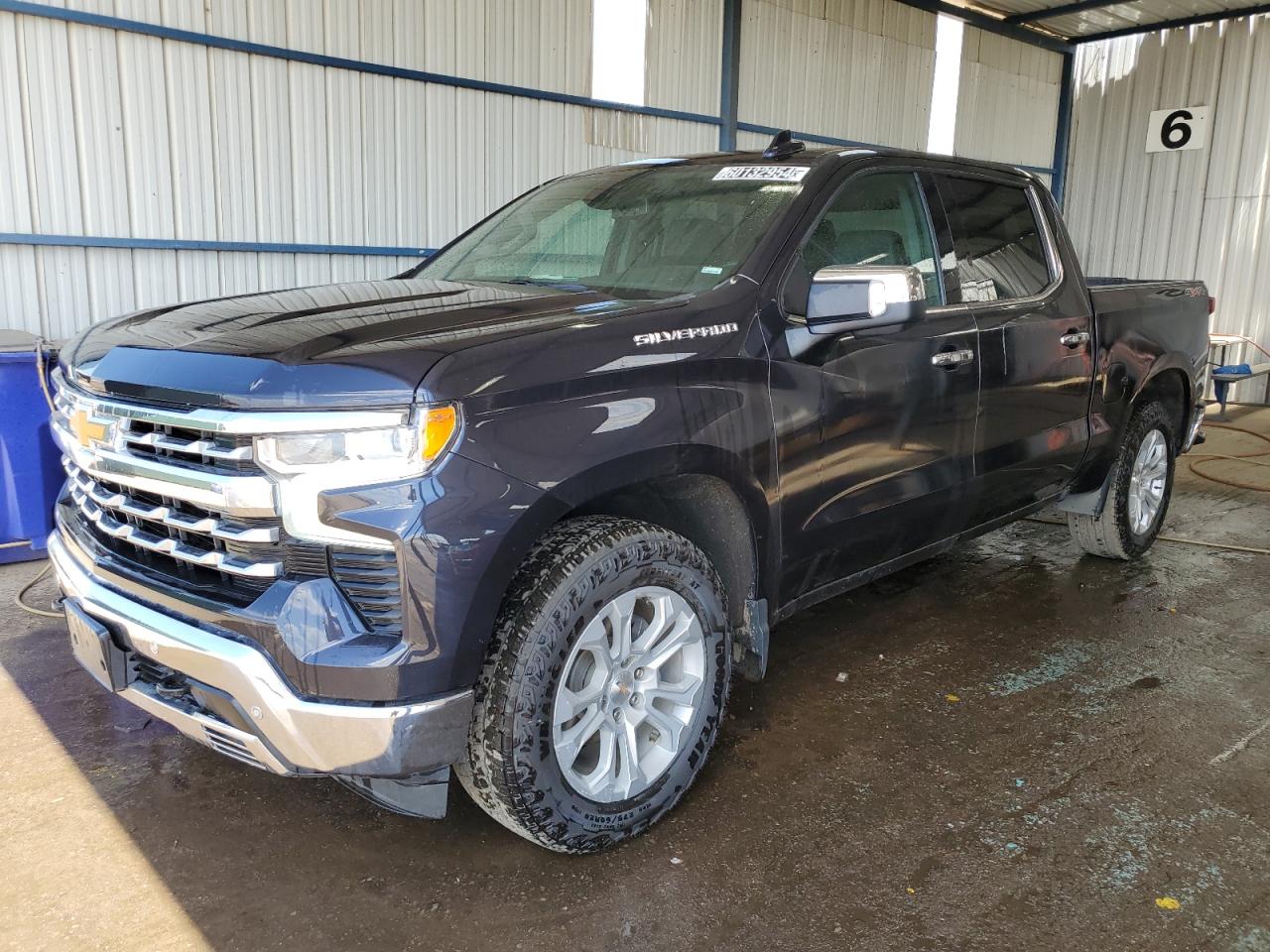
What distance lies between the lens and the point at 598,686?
95.2 inches

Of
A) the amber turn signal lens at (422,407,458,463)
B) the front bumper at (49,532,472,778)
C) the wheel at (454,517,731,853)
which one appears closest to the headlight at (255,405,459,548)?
the amber turn signal lens at (422,407,458,463)

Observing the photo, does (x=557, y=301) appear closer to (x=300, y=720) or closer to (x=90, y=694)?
(x=300, y=720)

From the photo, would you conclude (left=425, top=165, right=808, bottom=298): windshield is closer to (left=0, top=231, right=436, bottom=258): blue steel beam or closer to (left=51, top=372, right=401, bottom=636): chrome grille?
(left=51, top=372, right=401, bottom=636): chrome grille

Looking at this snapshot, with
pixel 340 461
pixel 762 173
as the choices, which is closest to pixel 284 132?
pixel 762 173

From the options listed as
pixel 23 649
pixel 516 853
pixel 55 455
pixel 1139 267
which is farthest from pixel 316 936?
pixel 1139 267

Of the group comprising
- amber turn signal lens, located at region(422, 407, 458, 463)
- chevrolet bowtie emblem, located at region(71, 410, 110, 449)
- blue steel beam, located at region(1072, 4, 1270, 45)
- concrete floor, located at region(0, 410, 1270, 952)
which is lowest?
concrete floor, located at region(0, 410, 1270, 952)

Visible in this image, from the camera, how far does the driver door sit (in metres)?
2.90

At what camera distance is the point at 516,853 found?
99.6 inches

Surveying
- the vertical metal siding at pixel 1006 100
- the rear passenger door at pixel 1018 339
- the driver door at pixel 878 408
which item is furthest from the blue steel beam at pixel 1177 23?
the driver door at pixel 878 408

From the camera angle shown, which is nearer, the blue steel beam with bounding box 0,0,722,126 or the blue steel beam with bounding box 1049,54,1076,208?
the blue steel beam with bounding box 0,0,722,126

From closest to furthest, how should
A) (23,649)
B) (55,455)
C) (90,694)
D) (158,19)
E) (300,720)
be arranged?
(300,720) < (90,694) < (23,649) < (55,455) < (158,19)

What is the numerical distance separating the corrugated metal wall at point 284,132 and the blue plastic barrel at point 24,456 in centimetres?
176

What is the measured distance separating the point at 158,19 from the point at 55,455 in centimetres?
318

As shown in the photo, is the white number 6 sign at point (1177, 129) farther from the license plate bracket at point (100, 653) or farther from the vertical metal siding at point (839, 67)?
the license plate bracket at point (100, 653)
